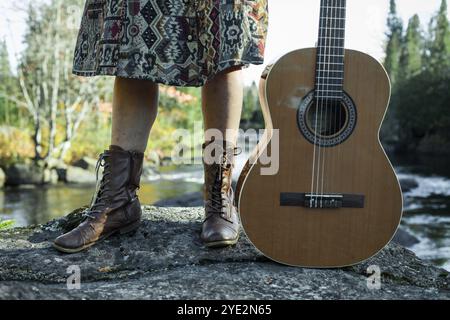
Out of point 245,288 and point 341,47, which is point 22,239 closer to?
point 245,288

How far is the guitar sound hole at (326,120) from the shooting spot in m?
1.95

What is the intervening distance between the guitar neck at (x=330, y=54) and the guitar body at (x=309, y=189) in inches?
1.2

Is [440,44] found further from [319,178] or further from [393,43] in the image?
[319,178]

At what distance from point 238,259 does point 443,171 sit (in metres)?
15.2

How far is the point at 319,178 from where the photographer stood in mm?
1954

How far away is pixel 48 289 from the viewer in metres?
1.61

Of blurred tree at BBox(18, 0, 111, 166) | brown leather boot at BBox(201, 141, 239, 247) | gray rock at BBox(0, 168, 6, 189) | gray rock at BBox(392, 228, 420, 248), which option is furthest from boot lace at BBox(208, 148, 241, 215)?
blurred tree at BBox(18, 0, 111, 166)

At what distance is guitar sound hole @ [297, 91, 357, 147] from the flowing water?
5.37m

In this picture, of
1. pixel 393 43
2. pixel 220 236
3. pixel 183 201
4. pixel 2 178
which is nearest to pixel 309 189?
pixel 220 236

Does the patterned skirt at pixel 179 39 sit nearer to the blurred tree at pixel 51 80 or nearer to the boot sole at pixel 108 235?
the boot sole at pixel 108 235

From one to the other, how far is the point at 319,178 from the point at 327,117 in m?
0.25

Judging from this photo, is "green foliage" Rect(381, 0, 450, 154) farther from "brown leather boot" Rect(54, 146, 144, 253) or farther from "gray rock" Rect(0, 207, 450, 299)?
"brown leather boot" Rect(54, 146, 144, 253)
